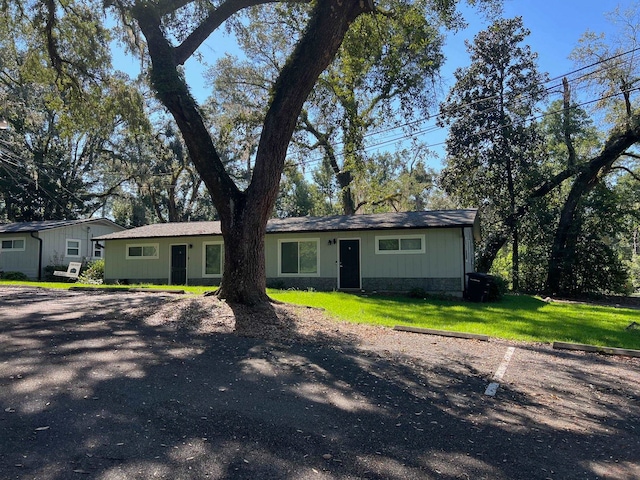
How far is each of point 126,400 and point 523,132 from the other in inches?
817

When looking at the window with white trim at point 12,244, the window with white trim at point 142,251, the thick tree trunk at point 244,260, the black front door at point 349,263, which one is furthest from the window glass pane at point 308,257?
the window with white trim at point 12,244

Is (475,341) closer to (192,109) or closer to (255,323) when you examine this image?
(255,323)

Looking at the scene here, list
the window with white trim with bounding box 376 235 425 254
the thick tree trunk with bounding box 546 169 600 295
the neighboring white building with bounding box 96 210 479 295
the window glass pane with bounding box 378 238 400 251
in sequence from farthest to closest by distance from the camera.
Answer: the thick tree trunk with bounding box 546 169 600 295 → the window glass pane with bounding box 378 238 400 251 → the window with white trim with bounding box 376 235 425 254 → the neighboring white building with bounding box 96 210 479 295

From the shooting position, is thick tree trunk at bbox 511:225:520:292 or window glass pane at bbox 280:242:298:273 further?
thick tree trunk at bbox 511:225:520:292

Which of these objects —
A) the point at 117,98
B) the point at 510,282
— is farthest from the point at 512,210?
the point at 117,98

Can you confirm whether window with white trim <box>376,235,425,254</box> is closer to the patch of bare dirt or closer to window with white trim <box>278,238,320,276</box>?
window with white trim <box>278,238,320,276</box>

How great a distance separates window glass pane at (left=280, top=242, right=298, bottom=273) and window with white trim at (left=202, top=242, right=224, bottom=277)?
2.65 m

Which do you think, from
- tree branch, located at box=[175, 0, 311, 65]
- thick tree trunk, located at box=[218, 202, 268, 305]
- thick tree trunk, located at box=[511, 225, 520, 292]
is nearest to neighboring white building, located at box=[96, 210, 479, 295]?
thick tree trunk, located at box=[511, 225, 520, 292]

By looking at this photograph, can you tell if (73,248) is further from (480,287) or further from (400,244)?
(480,287)

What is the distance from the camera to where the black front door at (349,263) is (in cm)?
1573

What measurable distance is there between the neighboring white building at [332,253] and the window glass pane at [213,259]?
4 cm

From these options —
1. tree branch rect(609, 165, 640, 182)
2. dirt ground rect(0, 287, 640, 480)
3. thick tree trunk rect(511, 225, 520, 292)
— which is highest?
tree branch rect(609, 165, 640, 182)

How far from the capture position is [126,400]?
3.79m

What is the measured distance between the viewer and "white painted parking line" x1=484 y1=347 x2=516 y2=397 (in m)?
4.73
